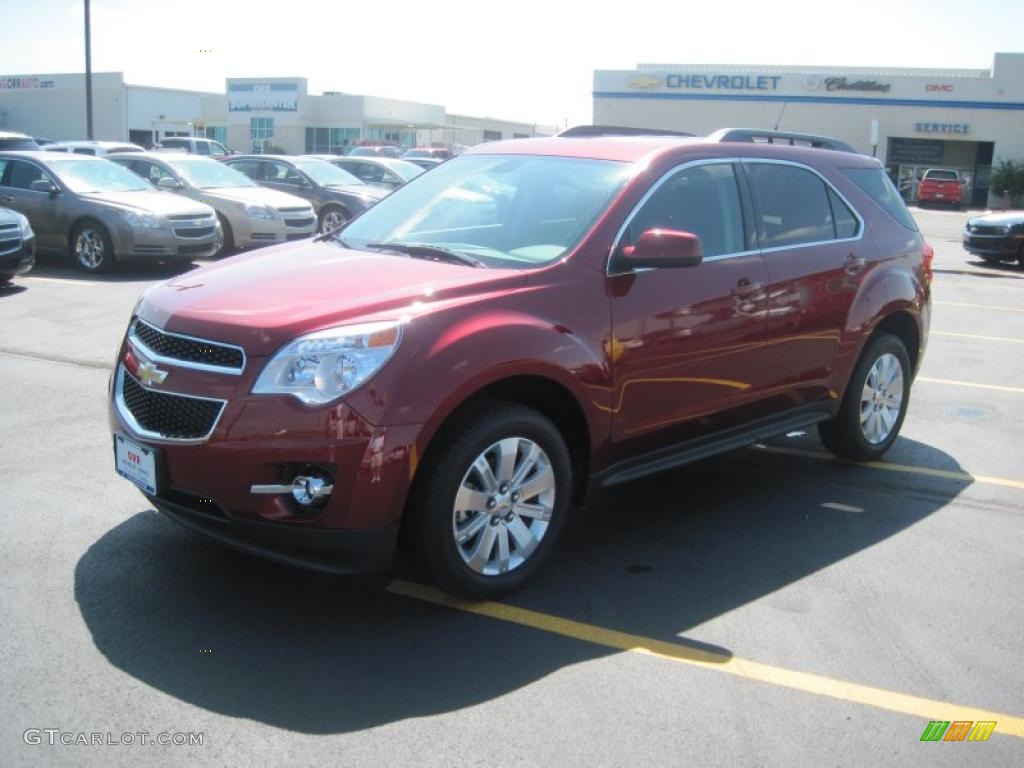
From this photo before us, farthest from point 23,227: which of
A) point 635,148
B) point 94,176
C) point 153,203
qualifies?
point 635,148

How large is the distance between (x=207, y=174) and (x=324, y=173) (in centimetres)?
284

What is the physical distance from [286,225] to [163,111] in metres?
57.8

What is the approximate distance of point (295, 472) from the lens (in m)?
3.77

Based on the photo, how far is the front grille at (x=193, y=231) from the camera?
1396 cm

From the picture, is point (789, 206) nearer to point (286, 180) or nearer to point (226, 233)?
point (226, 233)

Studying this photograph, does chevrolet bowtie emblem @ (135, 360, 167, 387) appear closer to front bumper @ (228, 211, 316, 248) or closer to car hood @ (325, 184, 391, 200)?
front bumper @ (228, 211, 316, 248)

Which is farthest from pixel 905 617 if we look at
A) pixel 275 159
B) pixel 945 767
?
pixel 275 159

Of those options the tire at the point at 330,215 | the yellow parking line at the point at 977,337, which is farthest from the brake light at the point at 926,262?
the tire at the point at 330,215

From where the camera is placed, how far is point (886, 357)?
21.0 ft

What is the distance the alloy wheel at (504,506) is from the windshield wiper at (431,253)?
0.87 meters

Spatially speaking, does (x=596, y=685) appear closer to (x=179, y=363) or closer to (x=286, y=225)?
(x=179, y=363)

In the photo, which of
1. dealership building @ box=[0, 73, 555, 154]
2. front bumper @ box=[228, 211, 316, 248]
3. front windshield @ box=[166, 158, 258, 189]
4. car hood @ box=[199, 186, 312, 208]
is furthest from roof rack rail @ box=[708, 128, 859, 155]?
dealership building @ box=[0, 73, 555, 154]

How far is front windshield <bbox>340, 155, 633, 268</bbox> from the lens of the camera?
474 centimetres

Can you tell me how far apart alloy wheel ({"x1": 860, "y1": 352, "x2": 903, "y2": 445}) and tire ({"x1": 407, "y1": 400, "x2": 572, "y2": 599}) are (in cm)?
263
